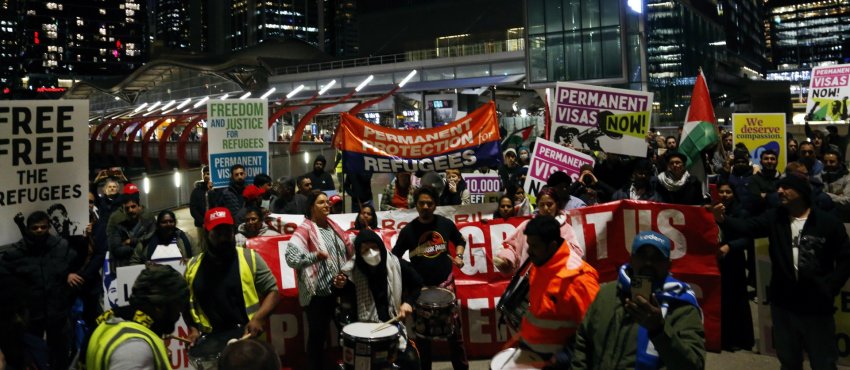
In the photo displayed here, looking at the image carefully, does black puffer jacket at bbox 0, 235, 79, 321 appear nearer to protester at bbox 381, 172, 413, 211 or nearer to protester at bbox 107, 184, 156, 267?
protester at bbox 107, 184, 156, 267

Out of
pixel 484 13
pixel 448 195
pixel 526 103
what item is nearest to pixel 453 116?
pixel 526 103

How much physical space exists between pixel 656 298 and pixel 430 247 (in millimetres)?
3120

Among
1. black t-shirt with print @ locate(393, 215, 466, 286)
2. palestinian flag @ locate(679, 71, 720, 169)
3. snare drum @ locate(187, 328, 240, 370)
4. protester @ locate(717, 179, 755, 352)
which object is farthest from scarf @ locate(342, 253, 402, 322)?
palestinian flag @ locate(679, 71, 720, 169)

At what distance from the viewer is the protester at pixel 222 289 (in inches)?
180

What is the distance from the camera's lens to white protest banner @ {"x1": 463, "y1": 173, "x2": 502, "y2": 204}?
11492 millimetres

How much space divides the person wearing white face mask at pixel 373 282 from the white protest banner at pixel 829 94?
13881 mm

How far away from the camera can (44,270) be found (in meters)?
5.88

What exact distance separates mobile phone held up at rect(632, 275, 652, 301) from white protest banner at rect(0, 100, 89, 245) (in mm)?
4901

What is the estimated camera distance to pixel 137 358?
3025 millimetres

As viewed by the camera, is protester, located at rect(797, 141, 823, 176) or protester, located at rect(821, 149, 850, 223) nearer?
protester, located at rect(821, 149, 850, 223)

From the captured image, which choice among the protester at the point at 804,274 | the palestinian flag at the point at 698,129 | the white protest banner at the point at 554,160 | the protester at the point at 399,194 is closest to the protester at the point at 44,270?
the protester at the point at 399,194

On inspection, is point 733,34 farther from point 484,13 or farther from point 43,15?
point 43,15

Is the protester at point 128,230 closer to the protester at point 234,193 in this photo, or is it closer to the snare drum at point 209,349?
the protester at point 234,193

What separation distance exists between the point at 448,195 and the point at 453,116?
68.1 ft
